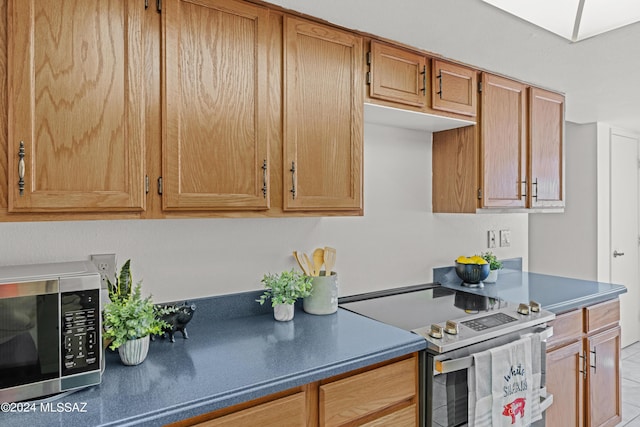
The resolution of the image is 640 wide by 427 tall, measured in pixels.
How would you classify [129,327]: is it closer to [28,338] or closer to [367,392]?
[28,338]

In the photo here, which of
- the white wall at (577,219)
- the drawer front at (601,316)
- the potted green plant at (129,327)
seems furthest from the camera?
the white wall at (577,219)

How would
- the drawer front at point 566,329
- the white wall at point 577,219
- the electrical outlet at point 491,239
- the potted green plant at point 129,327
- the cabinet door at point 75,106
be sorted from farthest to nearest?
1. the white wall at point 577,219
2. the electrical outlet at point 491,239
3. the drawer front at point 566,329
4. the potted green plant at point 129,327
5. the cabinet door at point 75,106

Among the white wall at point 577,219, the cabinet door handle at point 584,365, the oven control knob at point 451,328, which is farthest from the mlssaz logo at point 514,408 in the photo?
the white wall at point 577,219

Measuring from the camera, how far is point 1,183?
1.07m

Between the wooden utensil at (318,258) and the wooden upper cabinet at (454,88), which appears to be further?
the wooden upper cabinet at (454,88)

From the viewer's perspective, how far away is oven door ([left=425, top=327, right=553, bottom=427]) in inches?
57.4

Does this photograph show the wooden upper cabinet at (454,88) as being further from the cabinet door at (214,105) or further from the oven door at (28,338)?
the oven door at (28,338)

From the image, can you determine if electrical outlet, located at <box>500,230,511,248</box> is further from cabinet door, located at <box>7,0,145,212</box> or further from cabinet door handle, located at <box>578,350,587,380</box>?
cabinet door, located at <box>7,0,145,212</box>

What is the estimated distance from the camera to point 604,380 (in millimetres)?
2336

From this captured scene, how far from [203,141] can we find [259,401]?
0.85 m

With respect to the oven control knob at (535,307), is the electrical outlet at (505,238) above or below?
above

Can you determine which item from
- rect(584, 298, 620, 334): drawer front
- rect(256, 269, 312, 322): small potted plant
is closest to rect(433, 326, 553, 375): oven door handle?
rect(256, 269, 312, 322): small potted plant

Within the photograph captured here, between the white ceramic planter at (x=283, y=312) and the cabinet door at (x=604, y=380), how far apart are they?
5.52 ft

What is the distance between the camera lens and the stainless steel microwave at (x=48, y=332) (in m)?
1.00
